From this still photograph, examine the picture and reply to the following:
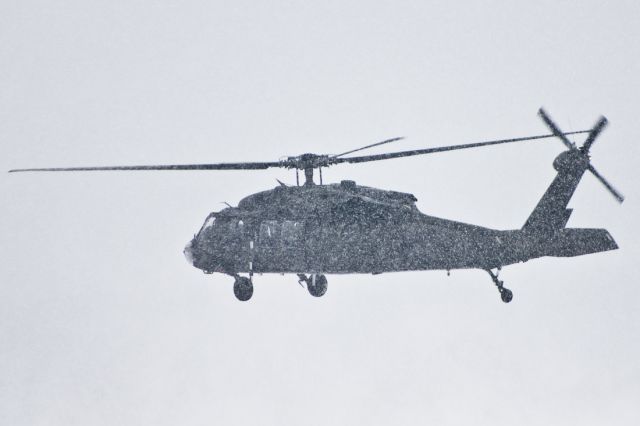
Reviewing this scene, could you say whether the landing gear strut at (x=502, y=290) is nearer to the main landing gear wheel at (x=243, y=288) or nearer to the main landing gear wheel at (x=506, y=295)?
the main landing gear wheel at (x=506, y=295)

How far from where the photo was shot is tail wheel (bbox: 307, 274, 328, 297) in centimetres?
2642

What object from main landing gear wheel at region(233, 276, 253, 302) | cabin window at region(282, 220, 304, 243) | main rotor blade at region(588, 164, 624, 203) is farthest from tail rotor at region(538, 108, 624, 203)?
Answer: main landing gear wheel at region(233, 276, 253, 302)

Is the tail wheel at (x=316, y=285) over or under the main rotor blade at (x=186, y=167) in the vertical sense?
under

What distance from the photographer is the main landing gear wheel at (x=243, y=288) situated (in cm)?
2358

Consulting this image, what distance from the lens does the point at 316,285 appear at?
86.8 ft

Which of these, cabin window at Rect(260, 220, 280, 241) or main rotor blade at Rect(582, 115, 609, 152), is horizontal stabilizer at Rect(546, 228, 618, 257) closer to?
main rotor blade at Rect(582, 115, 609, 152)

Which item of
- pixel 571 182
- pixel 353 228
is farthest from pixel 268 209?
pixel 571 182

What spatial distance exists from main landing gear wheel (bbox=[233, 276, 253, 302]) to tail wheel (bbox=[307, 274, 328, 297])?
3.45 m

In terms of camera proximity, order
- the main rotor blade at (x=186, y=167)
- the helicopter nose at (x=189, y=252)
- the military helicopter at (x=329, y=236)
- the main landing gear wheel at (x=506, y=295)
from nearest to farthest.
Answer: the main rotor blade at (x=186, y=167) < the military helicopter at (x=329, y=236) < the helicopter nose at (x=189, y=252) < the main landing gear wheel at (x=506, y=295)

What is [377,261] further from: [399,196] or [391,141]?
[391,141]

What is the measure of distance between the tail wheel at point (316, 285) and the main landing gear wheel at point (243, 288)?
3.45 metres

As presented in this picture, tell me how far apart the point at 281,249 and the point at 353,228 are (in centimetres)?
258

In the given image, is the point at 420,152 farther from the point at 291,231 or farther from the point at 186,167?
the point at 186,167

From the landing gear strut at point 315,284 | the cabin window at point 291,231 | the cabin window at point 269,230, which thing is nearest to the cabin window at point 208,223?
the cabin window at point 269,230
